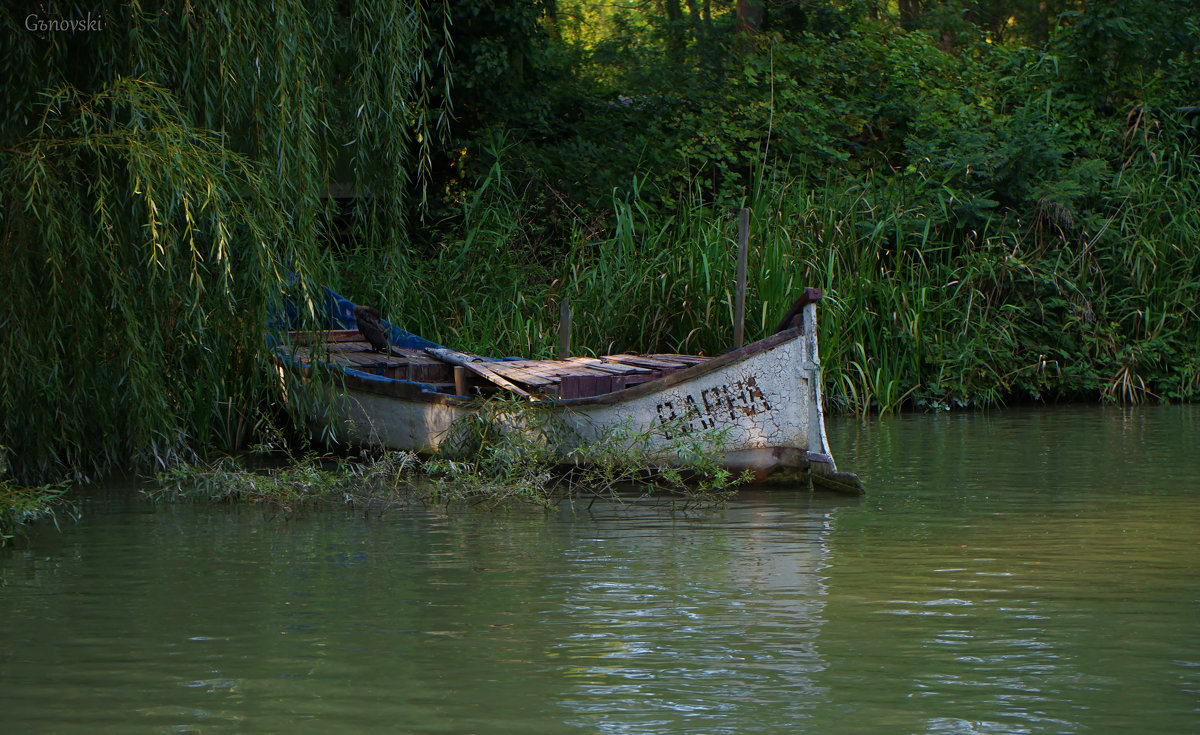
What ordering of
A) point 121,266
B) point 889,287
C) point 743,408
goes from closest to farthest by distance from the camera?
point 121,266
point 743,408
point 889,287

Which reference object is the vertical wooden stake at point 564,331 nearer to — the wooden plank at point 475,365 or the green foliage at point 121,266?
the wooden plank at point 475,365

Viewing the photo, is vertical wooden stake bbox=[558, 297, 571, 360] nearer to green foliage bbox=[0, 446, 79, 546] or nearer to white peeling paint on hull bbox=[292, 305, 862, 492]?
white peeling paint on hull bbox=[292, 305, 862, 492]

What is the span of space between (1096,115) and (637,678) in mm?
15894

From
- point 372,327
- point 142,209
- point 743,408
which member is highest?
point 142,209

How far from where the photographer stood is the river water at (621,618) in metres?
4.27

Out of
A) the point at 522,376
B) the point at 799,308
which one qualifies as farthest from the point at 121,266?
the point at 799,308

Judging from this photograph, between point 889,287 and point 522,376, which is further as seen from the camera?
point 889,287

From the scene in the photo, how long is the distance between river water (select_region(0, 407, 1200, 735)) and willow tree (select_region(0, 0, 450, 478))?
80 cm

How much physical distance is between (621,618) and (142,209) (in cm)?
431

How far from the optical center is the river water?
4266mm

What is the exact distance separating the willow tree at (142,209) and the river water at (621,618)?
798 mm

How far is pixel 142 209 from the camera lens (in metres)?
7.96

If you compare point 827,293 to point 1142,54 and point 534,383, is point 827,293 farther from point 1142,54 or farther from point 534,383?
point 1142,54

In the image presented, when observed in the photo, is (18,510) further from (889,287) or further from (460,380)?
(889,287)
